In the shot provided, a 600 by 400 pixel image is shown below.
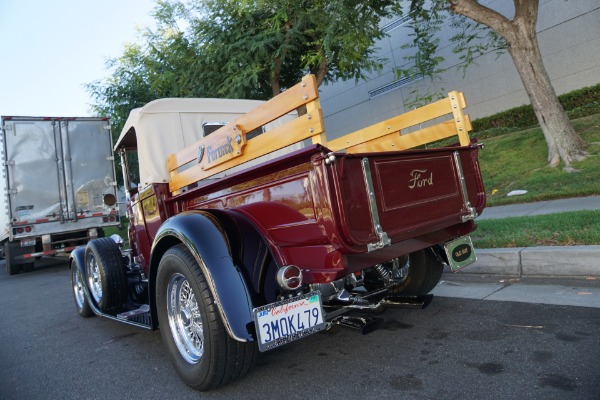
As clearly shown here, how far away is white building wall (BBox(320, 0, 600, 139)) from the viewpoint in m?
11.9

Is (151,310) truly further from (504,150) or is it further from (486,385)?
(504,150)

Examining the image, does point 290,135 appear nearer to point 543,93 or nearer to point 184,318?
point 184,318

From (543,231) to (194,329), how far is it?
157 inches

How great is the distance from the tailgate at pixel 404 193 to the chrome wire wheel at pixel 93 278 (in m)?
3.35

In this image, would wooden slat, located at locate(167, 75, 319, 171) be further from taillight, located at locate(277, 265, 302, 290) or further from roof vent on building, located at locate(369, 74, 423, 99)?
roof vent on building, located at locate(369, 74, 423, 99)

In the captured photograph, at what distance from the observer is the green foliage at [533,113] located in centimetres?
1100

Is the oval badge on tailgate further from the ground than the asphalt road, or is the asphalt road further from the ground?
the oval badge on tailgate

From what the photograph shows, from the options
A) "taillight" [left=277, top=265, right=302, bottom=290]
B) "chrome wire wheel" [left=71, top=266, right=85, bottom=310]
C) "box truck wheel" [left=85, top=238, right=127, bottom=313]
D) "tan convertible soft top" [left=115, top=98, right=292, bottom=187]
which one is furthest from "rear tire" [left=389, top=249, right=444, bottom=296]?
"chrome wire wheel" [left=71, top=266, right=85, bottom=310]

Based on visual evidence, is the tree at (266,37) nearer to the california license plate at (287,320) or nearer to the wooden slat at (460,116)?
the wooden slat at (460,116)

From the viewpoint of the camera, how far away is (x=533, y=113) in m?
12.6

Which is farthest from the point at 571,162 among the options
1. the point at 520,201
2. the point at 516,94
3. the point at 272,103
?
the point at 272,103

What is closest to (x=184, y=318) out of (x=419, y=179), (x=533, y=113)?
(x=419, y=179)

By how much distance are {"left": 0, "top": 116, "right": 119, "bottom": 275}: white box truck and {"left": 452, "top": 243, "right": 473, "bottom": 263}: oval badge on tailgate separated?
8.70 m

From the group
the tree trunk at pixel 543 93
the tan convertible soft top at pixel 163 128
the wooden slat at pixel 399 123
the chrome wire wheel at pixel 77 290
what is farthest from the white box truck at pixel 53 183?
the tree trunk at pixel 543 93
